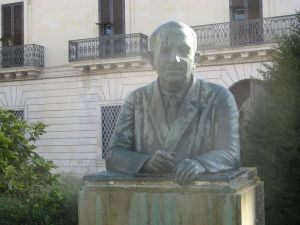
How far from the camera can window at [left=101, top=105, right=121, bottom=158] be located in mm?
20703

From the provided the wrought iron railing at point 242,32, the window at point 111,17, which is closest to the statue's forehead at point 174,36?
the wrought iron railing at point 242,32

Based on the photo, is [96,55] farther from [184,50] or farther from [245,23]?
[184,50]

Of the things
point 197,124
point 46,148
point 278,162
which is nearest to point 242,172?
point 197,124

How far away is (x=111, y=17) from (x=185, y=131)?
60.3ft

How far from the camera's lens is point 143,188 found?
3.24 m

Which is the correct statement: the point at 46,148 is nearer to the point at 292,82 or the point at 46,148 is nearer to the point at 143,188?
the point at 292,82

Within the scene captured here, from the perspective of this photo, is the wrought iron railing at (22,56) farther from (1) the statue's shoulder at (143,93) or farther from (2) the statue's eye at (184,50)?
(2) the statue's eye at (184,50)

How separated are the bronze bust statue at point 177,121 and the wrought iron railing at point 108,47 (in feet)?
53.3

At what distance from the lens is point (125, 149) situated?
3510 mm

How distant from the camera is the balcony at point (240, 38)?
18.0 meters

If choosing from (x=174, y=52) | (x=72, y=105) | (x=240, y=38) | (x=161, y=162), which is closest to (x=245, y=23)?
(x=240, y=38)

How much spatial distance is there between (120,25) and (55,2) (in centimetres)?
321

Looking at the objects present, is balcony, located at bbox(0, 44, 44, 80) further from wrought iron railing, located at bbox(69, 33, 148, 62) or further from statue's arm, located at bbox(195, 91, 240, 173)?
statue's arm, located at bbox(195, 91, 240, 173)

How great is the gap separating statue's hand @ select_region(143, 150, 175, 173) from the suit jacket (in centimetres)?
11
